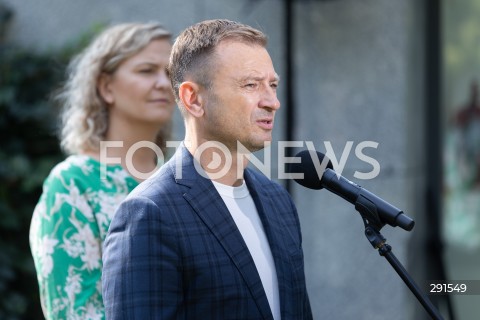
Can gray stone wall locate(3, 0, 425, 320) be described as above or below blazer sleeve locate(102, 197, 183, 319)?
above

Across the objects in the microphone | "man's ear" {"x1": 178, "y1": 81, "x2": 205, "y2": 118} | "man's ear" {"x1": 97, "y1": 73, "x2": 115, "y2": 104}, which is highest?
"man's ear" {"x1": 97, "y1": 73, "x2": 115, "y2": 104}

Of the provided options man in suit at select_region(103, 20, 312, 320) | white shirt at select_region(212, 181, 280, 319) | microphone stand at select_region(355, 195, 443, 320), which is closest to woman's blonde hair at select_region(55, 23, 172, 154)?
man in suit at select_region(103, 20, 312, 320)

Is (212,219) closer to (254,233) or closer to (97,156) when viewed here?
(254,233)

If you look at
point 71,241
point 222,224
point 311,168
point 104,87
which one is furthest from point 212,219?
point 104,87

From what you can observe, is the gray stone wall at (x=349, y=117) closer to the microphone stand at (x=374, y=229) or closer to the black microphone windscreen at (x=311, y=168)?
the black microphone windscreen at (x=311, y=168)

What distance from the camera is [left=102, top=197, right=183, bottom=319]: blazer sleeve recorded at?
1853 millimetres

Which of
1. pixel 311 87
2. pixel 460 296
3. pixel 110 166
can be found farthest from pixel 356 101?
pixel 110 166

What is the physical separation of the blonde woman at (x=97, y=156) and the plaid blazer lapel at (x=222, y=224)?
0.74 meters

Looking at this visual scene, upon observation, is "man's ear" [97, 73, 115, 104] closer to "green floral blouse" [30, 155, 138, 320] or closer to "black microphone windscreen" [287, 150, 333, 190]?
"green floral blouse" [30, 155, 138, 320]

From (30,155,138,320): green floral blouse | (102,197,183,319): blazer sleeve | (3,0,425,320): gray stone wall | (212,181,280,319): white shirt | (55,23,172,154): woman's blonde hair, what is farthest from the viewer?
(3,0,425,320): gray stone wall

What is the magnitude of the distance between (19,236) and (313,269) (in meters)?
1.74

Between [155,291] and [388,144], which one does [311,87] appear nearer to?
[388,144]

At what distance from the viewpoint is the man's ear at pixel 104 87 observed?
3.06 m

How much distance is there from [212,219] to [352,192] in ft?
1.16
